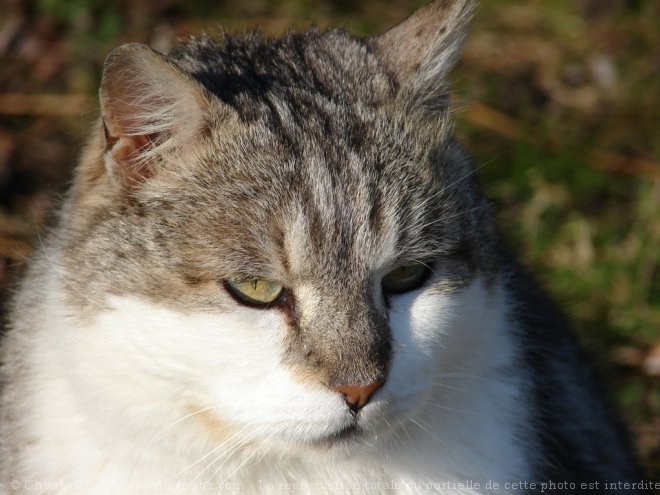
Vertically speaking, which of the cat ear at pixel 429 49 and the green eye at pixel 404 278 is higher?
the cat ear at pixel 429 49

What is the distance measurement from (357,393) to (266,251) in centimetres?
39

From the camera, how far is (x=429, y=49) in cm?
268

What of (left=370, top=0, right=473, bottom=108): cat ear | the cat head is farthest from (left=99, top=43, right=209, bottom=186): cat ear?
(left=370, top=0, right=473, bottom=108): cat ear

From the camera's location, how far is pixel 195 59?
9.02 feet

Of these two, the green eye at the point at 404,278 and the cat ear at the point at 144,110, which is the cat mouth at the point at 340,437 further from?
the cat ear at the point at 144,110

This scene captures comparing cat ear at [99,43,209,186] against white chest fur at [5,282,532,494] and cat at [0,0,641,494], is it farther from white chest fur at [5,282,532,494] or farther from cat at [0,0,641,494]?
white chest fur at [5,282,532,494]

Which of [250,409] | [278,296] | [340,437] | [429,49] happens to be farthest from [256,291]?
[429,49]

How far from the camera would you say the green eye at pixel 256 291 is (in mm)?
2348

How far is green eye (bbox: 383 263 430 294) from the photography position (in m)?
2.46

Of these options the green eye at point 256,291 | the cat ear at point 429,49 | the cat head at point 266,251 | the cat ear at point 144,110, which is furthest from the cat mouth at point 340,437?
the cat ear at point 429,49

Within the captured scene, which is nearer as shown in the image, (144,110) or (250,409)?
(250,409)

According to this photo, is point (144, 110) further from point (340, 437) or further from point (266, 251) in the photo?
point (340, 437)

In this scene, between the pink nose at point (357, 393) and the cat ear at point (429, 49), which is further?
the cat ear at point (429, 49)

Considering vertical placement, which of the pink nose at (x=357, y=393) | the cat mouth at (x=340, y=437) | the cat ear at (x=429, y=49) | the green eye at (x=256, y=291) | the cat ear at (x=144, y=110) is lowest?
the cat mouth at (x=340, y=437)
